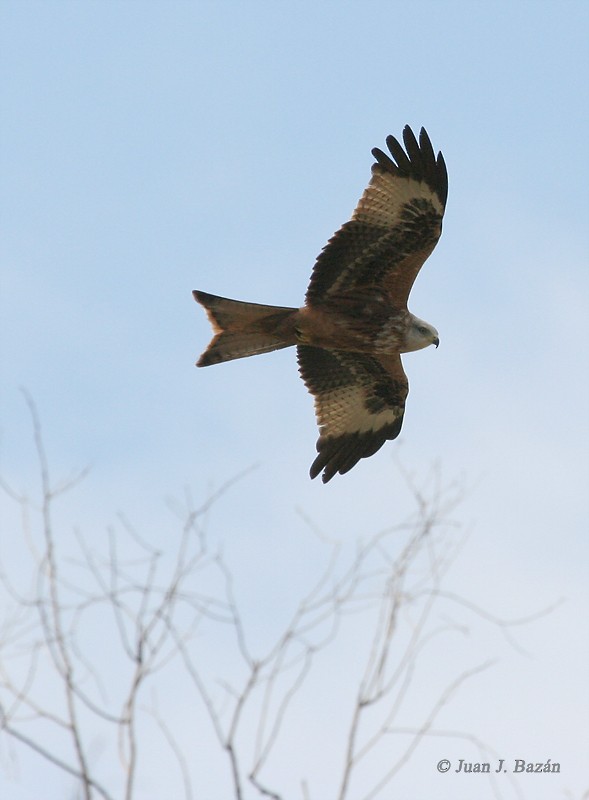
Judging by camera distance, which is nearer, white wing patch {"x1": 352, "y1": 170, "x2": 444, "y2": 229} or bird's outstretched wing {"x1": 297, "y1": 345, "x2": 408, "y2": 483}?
white wing patch {"x1": 352, "y1": 170, "x2": 444, "y2": 229}

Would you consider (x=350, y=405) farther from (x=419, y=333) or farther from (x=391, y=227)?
(x=391, y=227)

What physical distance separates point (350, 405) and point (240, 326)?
5.30 feet

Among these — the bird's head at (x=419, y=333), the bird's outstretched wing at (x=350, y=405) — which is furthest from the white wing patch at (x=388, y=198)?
the bird's outstretched wing at (x=350, y=405)

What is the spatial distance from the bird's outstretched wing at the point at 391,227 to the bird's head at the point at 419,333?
0.34 meters

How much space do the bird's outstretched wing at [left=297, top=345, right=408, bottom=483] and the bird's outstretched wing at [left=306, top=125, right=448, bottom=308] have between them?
114 centimetres

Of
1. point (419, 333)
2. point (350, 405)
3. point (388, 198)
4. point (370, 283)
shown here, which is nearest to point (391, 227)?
point (388, 198)

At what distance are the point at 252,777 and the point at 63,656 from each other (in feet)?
2.50

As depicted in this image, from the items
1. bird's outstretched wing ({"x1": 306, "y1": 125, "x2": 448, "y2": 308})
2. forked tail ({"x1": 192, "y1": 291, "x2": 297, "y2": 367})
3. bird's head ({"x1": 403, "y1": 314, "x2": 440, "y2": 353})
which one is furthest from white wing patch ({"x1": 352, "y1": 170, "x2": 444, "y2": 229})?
forked tail ({"x1": 192, "y1": 291, "x2": 297, "y2": 367})

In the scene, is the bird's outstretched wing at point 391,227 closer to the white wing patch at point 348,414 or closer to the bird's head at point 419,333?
the bird's head at point 419,333

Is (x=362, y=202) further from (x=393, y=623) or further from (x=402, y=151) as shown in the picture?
(x=393, y=623)

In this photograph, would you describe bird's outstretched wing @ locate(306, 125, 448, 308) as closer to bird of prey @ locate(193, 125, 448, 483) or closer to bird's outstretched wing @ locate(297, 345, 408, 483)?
bird of prey @ locate(193, 125, 448, 483)

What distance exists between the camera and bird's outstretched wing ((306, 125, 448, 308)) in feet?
27.0

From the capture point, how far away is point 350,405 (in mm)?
9633

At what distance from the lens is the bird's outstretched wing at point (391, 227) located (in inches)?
324
